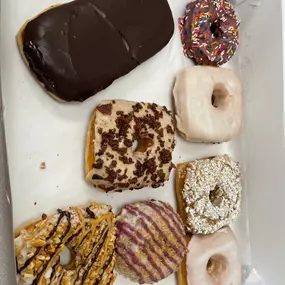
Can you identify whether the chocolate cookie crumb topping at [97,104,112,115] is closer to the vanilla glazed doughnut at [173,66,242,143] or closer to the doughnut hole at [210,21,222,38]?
the vanilla glazed doughnut at [173,66,242,143]

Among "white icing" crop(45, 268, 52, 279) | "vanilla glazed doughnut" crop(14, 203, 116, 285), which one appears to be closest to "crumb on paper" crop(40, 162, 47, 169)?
"vanilla glazed doughnut" crop(14, 203, 116, 285)

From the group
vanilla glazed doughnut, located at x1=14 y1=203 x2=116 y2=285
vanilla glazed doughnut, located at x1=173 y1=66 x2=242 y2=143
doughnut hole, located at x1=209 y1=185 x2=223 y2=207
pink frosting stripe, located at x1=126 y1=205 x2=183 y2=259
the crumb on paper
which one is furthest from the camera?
doughnut hole, located at x1=209 y1=185 x2=223 y2=207

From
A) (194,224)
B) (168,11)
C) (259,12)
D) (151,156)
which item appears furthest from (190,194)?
(259,12)

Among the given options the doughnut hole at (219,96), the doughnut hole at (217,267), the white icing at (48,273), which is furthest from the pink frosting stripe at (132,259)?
the doughnut hole at (219,96)

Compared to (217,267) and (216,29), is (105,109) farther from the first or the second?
(217,267)

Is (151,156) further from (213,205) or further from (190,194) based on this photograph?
(213,205)

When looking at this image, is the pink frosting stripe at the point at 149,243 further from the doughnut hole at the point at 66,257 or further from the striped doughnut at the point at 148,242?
A: the doughnut hole at the point at 66,257
